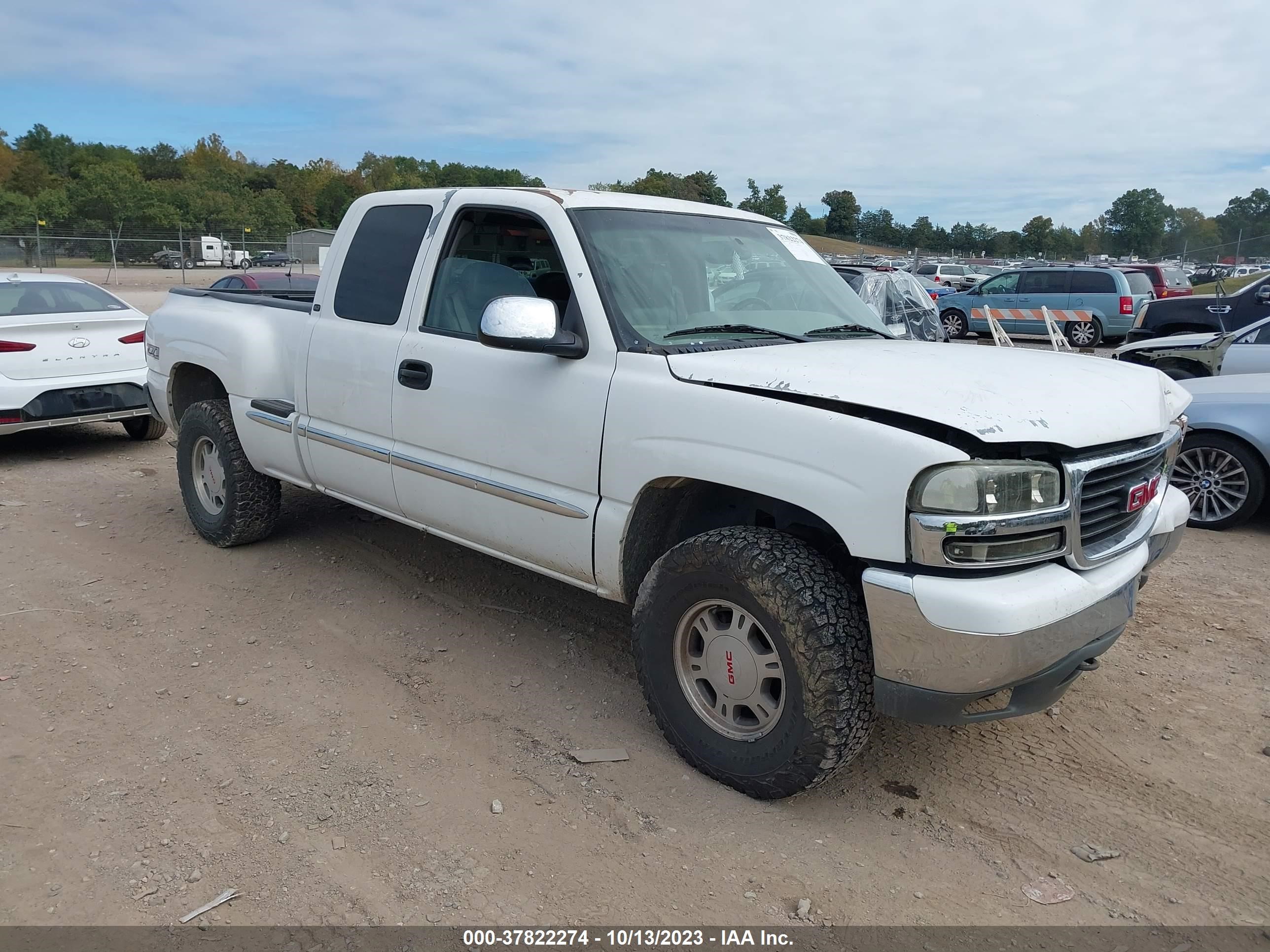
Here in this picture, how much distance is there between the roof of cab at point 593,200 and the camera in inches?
157

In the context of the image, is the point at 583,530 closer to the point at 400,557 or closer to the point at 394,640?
the point at 394,640

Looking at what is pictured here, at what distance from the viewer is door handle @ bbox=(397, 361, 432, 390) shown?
4141 mm

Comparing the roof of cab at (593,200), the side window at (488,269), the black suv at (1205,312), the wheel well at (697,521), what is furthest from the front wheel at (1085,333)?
the wheel well at (697,521)

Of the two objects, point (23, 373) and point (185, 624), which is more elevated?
point (23, 373)

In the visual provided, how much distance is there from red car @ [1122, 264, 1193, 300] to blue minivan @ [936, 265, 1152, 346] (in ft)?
5.15

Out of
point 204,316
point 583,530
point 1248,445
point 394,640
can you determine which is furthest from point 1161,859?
point 204,316

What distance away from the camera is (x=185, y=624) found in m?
4.69

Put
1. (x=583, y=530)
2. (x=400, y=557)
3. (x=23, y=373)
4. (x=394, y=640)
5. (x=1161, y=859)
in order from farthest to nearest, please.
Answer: (x=23, y=373)
(x=400, y=557)
(x=394, y=640)
(x=583, y=530)
(x=1161, y=859)

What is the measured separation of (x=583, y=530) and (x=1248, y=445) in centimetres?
515

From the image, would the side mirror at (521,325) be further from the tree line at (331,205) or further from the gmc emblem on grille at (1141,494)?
the tree line at (331,205)

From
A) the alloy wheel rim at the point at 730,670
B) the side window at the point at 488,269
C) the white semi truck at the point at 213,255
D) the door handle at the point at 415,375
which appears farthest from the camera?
the white semi truck at the point at 213,255

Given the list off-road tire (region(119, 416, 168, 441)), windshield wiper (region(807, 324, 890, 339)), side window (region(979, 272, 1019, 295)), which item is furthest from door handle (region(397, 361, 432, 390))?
side window (region(979, 272, 1019, 295))

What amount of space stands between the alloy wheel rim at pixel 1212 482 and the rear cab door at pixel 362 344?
5.25 meters
